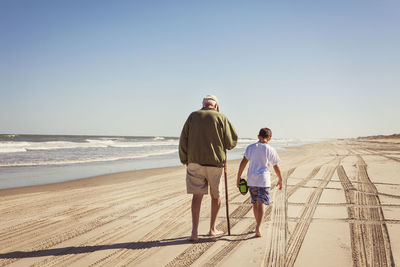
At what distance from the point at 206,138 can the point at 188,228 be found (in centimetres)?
169

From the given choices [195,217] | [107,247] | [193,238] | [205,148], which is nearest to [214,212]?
[195,217]

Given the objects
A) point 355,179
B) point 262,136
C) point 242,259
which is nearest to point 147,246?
point 242,259

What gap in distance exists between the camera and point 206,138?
3.82 metres

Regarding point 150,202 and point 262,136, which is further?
point 150,202

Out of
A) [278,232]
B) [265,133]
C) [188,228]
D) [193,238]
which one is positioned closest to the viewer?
[193,238]

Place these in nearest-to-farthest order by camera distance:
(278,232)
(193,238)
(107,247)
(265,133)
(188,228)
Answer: (107,247) < (193,238) < (265,133) < (278,232) < (188,228)

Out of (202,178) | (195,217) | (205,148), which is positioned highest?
(205,148)

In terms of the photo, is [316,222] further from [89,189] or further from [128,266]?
[89,189]

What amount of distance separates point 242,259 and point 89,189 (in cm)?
597

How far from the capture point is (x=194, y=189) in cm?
394

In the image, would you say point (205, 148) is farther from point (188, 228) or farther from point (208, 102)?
point (188, 228)

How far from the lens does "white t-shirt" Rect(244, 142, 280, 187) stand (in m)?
3.94

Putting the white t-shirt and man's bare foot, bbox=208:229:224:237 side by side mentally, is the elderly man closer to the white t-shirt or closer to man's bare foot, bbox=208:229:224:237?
man's bare foot, bbox=208:229:224:237

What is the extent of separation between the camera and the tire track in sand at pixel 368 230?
3234mm
